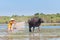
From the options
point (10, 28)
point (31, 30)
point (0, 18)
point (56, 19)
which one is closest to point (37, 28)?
point (31, 30)

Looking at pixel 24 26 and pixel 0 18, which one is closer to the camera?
pixel 24 26

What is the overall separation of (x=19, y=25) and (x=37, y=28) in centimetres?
470

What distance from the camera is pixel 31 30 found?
24.2m

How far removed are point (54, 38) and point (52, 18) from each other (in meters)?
38.7

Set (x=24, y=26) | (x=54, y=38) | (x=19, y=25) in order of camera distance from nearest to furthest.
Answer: (x=54, y=38)
(x=19, y=25)
(x=24, y=26)

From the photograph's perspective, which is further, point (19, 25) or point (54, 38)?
point (19, 25)

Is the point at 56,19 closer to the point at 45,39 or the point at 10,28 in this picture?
the point at 10,28

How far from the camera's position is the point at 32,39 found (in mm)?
17141

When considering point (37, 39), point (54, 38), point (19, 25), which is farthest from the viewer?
point (19, 25)

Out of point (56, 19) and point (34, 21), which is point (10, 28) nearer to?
point (34, 21)

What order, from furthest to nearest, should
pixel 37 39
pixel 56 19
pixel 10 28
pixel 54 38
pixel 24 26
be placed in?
pixel 56 19
pixel 24 26
pixel 10 28
pixel 54 38
pixel 37 39

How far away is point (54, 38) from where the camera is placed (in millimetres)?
18188

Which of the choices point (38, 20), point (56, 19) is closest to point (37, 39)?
point (38, 20)

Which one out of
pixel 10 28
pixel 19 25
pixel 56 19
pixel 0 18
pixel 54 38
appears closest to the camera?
pixel 54 38
